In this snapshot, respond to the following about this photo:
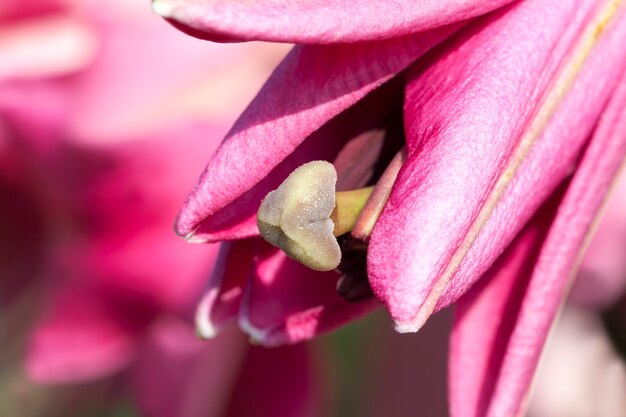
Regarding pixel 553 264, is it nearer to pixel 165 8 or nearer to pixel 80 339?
pixel 165 8

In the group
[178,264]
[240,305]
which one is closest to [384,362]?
[178,264]

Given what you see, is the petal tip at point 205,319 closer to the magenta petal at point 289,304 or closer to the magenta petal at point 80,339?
the magenta petal at point 289,304

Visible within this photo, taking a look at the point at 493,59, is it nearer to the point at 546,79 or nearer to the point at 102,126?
the point at 546,79

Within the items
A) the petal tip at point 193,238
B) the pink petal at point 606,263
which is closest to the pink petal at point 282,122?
the petal tip at point 193,238

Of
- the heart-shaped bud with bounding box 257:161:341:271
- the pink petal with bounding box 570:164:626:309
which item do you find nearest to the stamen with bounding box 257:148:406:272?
the heart-shaped bud with bounding box 257:161:341:271

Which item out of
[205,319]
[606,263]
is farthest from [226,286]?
[606,263]

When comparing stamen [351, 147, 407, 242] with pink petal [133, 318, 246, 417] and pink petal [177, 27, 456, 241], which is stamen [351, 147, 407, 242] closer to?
pink petal [177, 27, 456, 241]
